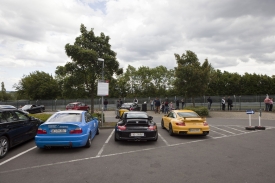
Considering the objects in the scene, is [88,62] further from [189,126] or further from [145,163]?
[145,163]

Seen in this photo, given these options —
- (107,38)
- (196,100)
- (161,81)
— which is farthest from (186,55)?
(161,81)

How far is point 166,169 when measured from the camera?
5289 millimetres

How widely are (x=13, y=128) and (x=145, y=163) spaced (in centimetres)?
460

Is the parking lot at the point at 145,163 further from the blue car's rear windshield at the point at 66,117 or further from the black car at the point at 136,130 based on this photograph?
the blue car's rear windshield at the point at 66,117

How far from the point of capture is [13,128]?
709 cm

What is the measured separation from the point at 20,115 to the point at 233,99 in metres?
23.1

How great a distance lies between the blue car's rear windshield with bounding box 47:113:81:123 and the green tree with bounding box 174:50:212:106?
14.7 metres

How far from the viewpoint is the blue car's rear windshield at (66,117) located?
24.3ft

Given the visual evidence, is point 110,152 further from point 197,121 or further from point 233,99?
point 233,99

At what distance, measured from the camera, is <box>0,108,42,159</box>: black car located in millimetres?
6535

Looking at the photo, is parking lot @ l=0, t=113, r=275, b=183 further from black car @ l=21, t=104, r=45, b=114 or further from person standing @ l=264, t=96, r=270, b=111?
black car @ l=21, t=104, r=45, b=114

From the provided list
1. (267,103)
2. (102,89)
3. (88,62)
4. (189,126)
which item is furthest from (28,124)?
(267,103)

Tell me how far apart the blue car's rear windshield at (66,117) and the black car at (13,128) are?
3.79 ft

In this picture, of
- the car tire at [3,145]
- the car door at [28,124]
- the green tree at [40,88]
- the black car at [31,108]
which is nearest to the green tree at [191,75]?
the car door at [28,124]
